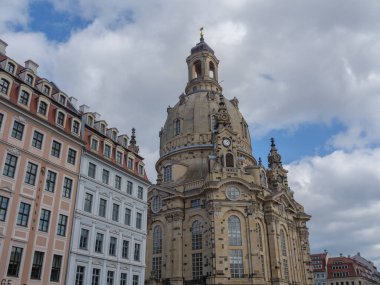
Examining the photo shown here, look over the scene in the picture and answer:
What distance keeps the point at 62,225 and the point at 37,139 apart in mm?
6830

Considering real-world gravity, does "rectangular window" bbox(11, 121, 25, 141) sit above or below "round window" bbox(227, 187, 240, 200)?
below

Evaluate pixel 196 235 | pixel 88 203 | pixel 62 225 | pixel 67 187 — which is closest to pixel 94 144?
pixel 67 187

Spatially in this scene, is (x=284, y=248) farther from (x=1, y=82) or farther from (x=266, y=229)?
(x=1, y=82)

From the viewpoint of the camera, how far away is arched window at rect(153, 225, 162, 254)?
62.8 meters

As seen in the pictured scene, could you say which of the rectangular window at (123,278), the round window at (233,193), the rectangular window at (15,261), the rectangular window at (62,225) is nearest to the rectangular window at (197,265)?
the round window at (233,193)

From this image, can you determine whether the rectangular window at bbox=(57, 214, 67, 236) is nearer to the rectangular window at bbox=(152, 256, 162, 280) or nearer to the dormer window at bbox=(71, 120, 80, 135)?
the dormer window at bbox=(71, 120, 80, 135)

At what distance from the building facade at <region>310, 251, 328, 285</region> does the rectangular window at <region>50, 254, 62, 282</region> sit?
92.2 meters

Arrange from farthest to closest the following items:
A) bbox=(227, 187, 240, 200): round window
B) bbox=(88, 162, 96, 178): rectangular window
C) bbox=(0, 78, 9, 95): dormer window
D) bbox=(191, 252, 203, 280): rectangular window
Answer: bbox=(227, 187, 240, 200): round window < bbox=(191, 252, 203, 280): rectangular window < bbox=(88, 162, 96, 178): rectangular window < bbox=(0, 78, 9, 95): dormer window

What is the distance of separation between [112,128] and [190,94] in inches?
1788

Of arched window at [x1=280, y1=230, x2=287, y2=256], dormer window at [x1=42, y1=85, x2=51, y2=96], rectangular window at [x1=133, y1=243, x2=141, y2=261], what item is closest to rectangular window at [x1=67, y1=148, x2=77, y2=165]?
dormer window at [x1=42, y1=85, x2=51, y2=96]

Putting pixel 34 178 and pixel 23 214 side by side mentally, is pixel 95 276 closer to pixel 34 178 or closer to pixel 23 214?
pixel 23 214

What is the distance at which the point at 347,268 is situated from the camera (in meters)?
106

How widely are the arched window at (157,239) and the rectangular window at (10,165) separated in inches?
1546

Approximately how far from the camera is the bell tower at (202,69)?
86.4m
